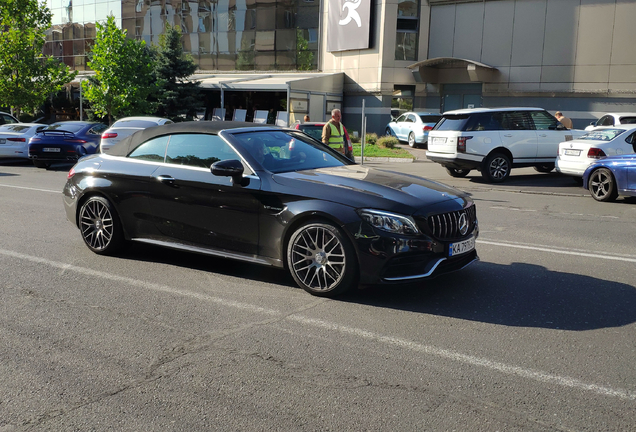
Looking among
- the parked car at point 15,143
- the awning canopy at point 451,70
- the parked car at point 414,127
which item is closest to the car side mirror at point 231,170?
the parked car at point 15,143

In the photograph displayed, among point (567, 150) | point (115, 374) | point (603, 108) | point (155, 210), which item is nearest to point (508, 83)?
point (603, 108)

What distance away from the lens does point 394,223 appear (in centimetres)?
518

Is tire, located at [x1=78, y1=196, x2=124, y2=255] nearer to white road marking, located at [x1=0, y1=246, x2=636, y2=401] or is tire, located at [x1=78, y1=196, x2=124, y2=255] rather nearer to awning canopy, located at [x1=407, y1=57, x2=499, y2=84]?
white road marking, located at [x1=0, y1=246, x2=636, y2=401]

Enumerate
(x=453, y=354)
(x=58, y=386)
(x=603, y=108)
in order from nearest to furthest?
(x=58, y=386), (x=453, y=354), (x=603, y=108)

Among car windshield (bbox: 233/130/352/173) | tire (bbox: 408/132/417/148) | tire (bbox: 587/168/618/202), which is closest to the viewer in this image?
car windshield (bbox: 233/130/352/173)

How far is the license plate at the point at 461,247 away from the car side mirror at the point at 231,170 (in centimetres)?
195

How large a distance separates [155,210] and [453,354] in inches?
141

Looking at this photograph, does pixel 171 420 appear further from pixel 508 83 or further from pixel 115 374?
pixel 508 83

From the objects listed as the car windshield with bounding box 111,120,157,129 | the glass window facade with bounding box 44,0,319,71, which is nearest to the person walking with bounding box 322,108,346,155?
the car windshield with bounding box 111,120,157,129

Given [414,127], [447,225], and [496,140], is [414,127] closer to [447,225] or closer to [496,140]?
[496,140]

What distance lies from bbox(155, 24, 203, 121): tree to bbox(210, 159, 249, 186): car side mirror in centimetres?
2640

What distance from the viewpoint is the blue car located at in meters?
11.8

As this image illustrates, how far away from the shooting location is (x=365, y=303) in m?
5.36

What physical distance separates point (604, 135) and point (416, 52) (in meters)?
22.0
